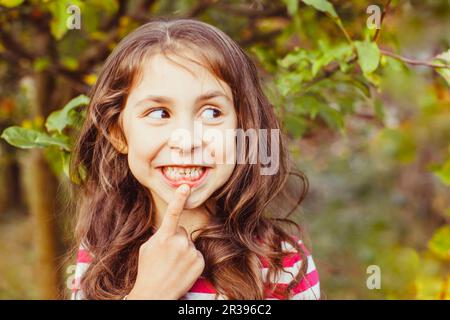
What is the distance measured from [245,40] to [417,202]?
2.89m

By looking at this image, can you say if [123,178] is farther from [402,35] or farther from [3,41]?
[402,35]

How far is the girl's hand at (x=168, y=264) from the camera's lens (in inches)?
48.5

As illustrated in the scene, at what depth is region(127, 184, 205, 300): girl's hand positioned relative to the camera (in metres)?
1.23

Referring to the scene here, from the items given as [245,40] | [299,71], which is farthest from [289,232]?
[245,40]

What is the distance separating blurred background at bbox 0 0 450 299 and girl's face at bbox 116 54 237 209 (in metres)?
0.35

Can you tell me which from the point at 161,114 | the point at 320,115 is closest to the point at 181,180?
the point at 161,114

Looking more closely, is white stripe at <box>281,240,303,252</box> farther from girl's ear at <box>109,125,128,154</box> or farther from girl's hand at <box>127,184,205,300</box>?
girl's ear at <box>109,125,128,154</box>

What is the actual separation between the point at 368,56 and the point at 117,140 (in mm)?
612

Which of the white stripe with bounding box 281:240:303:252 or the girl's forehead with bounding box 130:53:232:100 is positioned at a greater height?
the girl's forehead with bounding box 130:53:232:100

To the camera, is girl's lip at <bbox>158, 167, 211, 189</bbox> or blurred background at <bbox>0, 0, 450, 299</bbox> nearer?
girl's lip at <bbox>158, 167, 211, 189</bbox>

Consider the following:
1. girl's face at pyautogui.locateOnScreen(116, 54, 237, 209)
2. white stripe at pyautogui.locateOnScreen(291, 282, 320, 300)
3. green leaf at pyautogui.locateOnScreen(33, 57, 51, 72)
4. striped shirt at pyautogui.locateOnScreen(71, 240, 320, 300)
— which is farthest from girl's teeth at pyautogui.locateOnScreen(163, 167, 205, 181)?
green leaf at pyautogui.locateOnScreen(33, 57, 51, 72)

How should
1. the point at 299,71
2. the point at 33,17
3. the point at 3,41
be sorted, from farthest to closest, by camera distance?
the point at 33,17
the point at 3,41
the point at 299,71

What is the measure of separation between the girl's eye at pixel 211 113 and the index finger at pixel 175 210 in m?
0.14

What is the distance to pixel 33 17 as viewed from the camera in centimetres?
266
